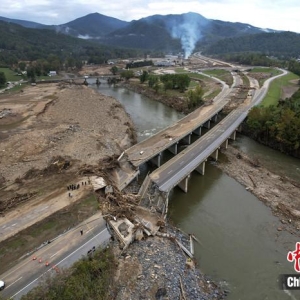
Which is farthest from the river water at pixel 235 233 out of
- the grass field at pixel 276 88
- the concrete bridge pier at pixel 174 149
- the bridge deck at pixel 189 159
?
the grass field at pixel 276 88

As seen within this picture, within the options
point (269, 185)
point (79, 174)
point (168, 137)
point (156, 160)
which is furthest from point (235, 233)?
point (168, 137)

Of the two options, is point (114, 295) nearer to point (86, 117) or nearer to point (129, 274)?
point (129, 274)

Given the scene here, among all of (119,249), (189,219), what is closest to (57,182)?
(119,249)

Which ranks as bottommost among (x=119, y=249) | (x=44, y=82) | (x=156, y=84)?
(x=44, y=82)

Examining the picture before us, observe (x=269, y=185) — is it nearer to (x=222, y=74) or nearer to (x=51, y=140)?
(x=51, y=140)

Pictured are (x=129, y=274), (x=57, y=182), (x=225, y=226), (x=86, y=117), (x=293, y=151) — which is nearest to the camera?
(x=129, y=274)

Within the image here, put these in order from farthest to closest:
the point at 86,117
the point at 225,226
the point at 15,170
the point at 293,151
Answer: the point at 86,117, the point at 293,151, the point at 15,170, the point at 225,226

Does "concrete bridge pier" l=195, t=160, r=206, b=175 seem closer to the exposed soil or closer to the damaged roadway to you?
the damaged roadway
